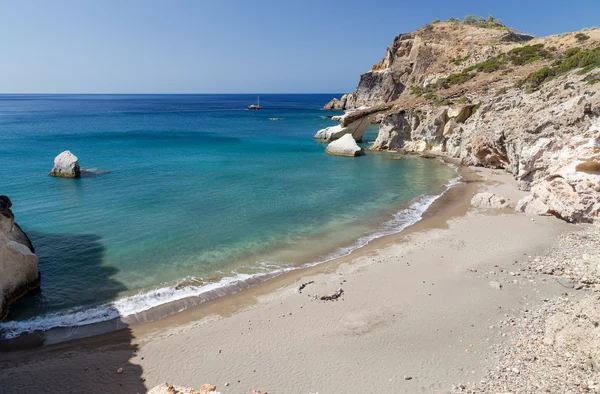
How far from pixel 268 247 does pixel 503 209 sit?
1256cm

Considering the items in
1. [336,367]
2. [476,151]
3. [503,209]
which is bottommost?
[336,367]

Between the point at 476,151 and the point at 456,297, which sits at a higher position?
the point at 476,151

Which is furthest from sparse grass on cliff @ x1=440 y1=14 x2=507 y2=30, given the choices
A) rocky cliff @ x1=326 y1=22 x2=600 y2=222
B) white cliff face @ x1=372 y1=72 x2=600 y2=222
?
white cliff face @ x1=372 y1=72 x2=600 y2=222

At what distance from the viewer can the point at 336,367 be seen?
27.5 feet

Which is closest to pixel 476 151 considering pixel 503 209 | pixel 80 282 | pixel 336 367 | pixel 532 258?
pixel 503 209

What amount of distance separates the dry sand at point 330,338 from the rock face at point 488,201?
5643 millimetres

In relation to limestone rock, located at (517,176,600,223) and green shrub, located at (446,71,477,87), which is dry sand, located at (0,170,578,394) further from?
green shrub, located at (446,71,477,87)

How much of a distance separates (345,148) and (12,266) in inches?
1238

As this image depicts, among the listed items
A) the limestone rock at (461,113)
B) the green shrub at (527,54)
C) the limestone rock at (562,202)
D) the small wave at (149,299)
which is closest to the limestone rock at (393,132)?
the limestone rock at (461,113)

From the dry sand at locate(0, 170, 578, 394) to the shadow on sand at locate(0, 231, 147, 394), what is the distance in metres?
0.04

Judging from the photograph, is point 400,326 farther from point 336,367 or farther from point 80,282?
point 80,282

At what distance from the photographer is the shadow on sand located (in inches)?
322

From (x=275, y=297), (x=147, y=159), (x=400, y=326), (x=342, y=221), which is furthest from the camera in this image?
(x=147, y=159)

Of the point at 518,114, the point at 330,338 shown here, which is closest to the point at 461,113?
the point at 518,114
